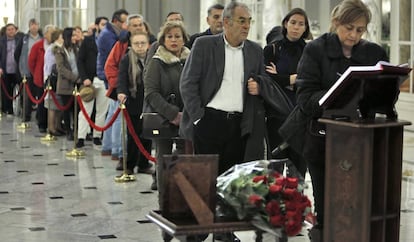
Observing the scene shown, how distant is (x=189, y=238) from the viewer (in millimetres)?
4188

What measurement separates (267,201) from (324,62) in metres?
1.47

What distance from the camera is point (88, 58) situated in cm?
1264

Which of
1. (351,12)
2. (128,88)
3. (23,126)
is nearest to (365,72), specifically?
(351,12)

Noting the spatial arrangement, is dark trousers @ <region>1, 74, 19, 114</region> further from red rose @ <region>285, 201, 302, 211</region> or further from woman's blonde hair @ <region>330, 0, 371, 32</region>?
red rose @ <region>285, 201, 302, 211</region>

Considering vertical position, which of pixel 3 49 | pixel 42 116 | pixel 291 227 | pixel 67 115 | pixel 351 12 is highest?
pixel 351 12

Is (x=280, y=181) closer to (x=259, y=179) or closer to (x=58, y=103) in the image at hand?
(x=259, y=179)

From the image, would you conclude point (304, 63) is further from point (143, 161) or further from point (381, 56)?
point (143, 161)

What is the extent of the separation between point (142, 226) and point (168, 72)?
143cm

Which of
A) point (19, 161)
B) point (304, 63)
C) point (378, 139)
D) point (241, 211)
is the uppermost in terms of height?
point (304, 63)

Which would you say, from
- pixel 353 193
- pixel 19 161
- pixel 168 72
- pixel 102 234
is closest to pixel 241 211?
pixel 353 193

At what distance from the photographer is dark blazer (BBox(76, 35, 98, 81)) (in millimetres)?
12523

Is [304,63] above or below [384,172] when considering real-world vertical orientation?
above

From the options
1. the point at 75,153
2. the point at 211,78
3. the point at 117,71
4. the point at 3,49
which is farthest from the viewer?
the point at 3,49

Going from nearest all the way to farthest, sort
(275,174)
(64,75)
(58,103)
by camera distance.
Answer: (275,174) < (64,75) < (58,103)
